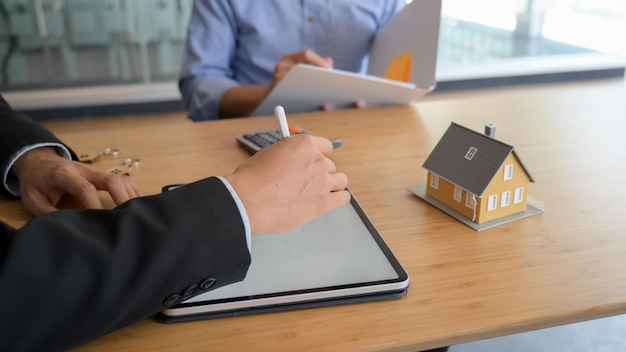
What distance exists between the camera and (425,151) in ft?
3.61

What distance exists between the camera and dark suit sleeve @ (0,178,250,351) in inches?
21.2

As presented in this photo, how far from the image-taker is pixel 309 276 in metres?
0.67

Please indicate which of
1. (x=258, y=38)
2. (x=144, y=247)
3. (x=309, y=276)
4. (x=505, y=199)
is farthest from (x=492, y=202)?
(x=258, y=38)

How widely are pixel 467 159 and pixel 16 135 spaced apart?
0.68 meters

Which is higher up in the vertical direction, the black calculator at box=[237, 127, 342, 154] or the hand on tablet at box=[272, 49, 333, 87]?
the hand on tablet at box=[272, 49, 333, 87]

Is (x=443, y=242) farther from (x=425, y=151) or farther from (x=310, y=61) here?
(x=310, y=61)

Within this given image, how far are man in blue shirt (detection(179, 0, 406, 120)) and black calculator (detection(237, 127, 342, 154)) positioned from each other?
14.0 inches

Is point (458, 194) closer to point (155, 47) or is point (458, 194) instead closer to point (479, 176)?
point (479, 176)

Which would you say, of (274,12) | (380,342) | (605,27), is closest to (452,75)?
(605,27)

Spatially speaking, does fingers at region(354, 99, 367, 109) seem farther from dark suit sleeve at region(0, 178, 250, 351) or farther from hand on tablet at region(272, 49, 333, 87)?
dark suit sleeve at region(0, 178, 250, 351)

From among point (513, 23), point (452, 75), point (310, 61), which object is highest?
point (310, 61)

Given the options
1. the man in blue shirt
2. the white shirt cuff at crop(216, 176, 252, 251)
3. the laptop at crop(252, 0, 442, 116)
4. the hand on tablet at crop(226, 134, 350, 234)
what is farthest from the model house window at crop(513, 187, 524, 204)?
the man in blue shirt

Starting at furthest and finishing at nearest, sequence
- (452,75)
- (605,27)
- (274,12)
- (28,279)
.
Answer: (605,27)
(452,75)
(274,12)
(28,279)

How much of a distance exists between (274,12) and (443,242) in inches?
39.9
